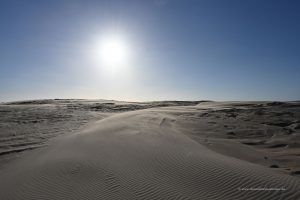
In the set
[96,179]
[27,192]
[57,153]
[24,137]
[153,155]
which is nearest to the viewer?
[27,192]

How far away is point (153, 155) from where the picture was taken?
6.50 m

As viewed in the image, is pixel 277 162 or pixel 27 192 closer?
pixel 27 192

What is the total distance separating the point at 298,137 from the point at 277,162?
3515 mm

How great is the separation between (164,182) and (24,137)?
6258mm

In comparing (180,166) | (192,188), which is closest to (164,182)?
(192,188)

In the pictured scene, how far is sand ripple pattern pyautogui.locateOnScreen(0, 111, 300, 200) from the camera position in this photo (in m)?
4.52

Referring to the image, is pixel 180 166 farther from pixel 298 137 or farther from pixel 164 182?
pixel 298 137

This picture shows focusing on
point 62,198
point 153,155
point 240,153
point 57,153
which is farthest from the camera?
point 240,153

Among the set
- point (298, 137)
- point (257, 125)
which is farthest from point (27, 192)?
point (257, 125)

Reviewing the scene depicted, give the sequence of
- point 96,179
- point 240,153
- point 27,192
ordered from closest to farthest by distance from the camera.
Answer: point 27,192
point 96,179
point 240,153

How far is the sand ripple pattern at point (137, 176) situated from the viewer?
4.52 meters

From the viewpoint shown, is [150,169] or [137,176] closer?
[137,176]

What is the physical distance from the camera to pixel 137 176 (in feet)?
17.1

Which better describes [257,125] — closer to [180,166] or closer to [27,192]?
Result: [180,166]
